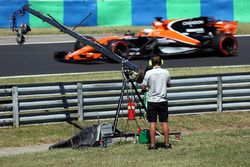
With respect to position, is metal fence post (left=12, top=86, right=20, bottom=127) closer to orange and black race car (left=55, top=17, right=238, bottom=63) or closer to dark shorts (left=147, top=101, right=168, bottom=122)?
dark shorts (left=147, top=101, right=168, bottom=122)

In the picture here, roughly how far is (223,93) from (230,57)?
786cm

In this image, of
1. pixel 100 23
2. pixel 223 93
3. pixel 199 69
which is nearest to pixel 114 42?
pixel 199 69

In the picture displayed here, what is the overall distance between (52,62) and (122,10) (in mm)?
9286

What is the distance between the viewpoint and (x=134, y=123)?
13.1m

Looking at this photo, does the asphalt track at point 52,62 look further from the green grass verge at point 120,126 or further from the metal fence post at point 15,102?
the green grass verge at point 120,126

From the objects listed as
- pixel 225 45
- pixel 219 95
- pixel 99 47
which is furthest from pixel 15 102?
pixel 225 45

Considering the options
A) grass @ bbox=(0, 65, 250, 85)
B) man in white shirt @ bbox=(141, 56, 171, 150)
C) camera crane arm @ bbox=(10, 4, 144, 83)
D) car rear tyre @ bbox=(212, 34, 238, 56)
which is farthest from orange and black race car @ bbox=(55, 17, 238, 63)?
man in white shirt @ bbox=(141, 56, 171, 150)

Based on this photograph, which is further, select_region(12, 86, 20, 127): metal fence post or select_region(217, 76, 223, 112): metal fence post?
select_region(217, 76, 223, 112): metal fence post

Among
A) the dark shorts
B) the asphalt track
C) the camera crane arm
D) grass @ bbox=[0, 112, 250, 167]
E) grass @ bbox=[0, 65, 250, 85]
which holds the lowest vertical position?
grass @ bbox=[0, 112, 250, 167]

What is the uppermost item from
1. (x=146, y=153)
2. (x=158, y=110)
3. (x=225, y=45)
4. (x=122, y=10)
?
(x=122, y=10)

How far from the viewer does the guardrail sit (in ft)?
41.4

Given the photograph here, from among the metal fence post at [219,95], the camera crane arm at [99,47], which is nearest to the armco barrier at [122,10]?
the metal fence post at [219,95]

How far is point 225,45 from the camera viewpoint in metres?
21.6

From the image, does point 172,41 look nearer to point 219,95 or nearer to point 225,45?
point 225,45
